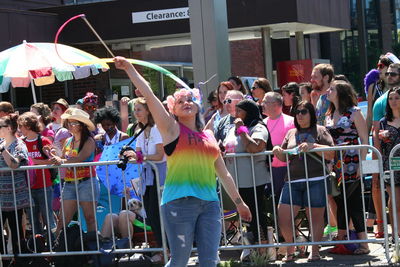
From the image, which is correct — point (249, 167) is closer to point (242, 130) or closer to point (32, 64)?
point (242, 130)

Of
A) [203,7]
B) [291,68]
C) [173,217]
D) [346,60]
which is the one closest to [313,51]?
[346,60]

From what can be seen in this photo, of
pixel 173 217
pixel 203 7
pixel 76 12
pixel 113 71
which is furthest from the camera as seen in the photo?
pixel 113 71

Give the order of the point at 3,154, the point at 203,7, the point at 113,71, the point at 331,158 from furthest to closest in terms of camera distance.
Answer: the point at 113,71
the point at 203,7
the point at 3,154
the point at 331,158

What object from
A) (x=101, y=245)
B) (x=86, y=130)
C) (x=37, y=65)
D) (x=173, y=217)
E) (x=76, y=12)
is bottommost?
(x=101, y=245)

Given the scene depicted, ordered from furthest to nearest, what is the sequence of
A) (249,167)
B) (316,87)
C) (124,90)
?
(124,90)
(316,87)
(249,167)

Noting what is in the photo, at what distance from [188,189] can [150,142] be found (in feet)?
8.37

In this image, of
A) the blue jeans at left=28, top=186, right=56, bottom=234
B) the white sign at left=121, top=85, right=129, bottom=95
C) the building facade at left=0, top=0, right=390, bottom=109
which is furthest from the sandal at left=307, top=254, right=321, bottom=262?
the white sign at left=121, top=85, right=129, bottom=95

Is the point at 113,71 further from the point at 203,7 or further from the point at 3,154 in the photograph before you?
the point at 3,154

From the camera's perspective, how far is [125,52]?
21406 millimetres

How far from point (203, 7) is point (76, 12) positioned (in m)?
9.84

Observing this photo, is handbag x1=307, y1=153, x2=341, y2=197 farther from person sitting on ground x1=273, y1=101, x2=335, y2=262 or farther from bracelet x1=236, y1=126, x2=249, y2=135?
bracelet x1=236, y1=126, x2=249, y2=135

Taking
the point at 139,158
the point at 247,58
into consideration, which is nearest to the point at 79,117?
the point at 139,158

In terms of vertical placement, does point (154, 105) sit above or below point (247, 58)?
below

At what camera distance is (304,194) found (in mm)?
8227
